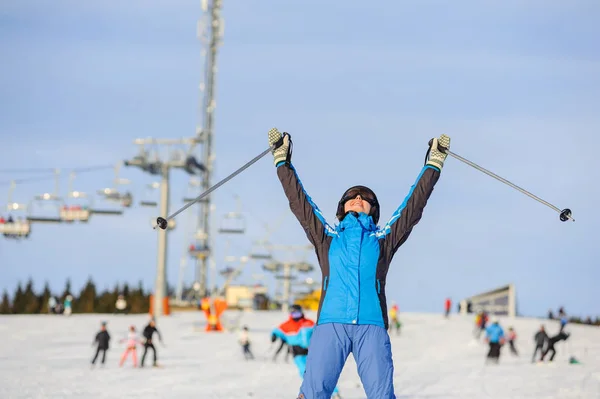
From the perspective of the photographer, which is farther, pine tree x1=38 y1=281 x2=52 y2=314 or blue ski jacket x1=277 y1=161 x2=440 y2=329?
pine tree x1=38 y1=281 x2=52 y2=314

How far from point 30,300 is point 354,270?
5518 centimetres

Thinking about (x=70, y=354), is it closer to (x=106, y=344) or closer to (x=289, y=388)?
(x=106, y=344)

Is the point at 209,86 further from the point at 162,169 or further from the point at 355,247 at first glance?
the point at 355,247

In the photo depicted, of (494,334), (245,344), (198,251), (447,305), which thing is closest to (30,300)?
(198,251)

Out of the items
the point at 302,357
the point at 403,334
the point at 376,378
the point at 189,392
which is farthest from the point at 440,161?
the point at 403,334

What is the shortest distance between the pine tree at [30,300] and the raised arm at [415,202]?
5411 cm

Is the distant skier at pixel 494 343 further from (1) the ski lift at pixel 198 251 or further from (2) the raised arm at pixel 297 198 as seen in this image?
(1) the ski lift at pixel 198 251

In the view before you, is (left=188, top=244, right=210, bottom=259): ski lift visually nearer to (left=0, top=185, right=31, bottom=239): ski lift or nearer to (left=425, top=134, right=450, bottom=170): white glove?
(left=0, top=185, right=31, bottom=239): ski lift

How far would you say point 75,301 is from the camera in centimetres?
6044

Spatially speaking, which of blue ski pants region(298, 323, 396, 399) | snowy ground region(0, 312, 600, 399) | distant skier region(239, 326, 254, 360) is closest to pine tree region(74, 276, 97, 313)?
snowy ground region(0, 312, 600, 399)

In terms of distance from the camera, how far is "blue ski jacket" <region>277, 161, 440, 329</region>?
6.17 m

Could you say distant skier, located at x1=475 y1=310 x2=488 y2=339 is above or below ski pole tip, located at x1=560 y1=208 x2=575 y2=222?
below

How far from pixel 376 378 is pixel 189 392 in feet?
34.2

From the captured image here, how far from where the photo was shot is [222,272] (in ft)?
239
